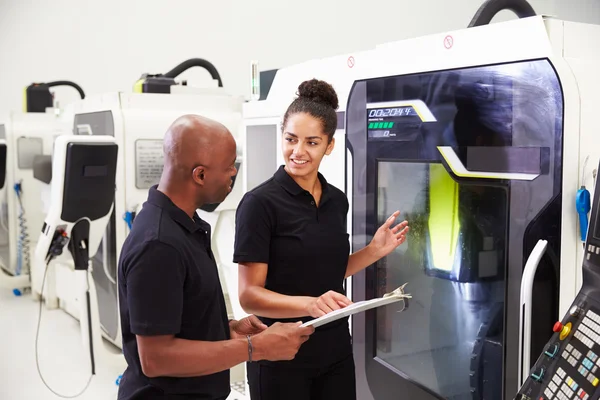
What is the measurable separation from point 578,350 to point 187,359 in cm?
85

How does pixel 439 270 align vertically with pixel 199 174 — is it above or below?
below

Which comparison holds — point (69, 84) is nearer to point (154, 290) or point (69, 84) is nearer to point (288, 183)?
point (288, 183)

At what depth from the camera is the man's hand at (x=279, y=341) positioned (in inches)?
62.3

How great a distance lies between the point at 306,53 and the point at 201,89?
150 cm

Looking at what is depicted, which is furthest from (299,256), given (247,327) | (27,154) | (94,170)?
(27,154)

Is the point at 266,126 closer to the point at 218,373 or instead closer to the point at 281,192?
the point at 281,192

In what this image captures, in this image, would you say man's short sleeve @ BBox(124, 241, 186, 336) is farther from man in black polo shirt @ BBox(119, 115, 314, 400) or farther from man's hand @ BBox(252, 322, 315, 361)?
man's hand @ BBox(252, 322, 315, 361)

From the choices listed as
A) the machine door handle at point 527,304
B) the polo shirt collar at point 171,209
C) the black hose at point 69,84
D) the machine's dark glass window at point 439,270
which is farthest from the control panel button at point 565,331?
the black hose at point 69,84

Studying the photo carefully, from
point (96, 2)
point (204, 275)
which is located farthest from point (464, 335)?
point (96, 2)

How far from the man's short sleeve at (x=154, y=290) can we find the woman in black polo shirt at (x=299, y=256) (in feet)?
1.46

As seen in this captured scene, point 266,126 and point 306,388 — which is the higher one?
point 266,126

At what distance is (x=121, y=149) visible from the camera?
12.6 ft

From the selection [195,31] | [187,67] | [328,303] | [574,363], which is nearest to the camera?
[574,363]

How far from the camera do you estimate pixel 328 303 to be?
1.72 metres
